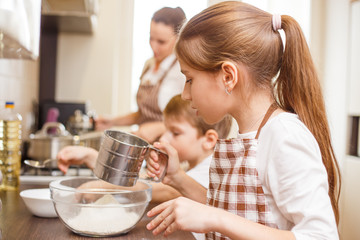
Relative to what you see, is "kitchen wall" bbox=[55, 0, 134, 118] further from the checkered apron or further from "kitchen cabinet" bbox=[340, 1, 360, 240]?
the checkered apron

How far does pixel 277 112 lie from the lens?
2.91ft

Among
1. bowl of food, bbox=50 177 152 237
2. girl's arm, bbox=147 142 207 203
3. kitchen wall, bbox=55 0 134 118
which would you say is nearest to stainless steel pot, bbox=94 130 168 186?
bowl of food, bbox=50 177 152 237

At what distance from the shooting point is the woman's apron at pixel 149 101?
1869mm

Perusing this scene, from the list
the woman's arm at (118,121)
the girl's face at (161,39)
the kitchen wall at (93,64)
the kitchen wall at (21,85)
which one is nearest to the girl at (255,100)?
the girl's face at (161,39)

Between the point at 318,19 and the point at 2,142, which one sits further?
the point at 318,19

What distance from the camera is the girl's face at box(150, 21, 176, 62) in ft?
4.69

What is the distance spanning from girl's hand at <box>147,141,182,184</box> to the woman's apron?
783 millimetres

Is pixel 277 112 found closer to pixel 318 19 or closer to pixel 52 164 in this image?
pixel 52 164

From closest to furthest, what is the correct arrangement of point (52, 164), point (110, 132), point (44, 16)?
1. point (110, 132)
2. point (52, 164)
3. point (44, 16)

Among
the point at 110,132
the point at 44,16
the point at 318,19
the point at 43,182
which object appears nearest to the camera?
the point at 110,132

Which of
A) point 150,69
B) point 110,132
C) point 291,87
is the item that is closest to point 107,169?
point 110,132

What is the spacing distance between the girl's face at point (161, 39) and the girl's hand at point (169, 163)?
43 cm

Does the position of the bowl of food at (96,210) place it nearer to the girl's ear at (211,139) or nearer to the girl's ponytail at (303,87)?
the girl's ponytail at (303,87)

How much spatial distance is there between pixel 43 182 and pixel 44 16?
128cm
